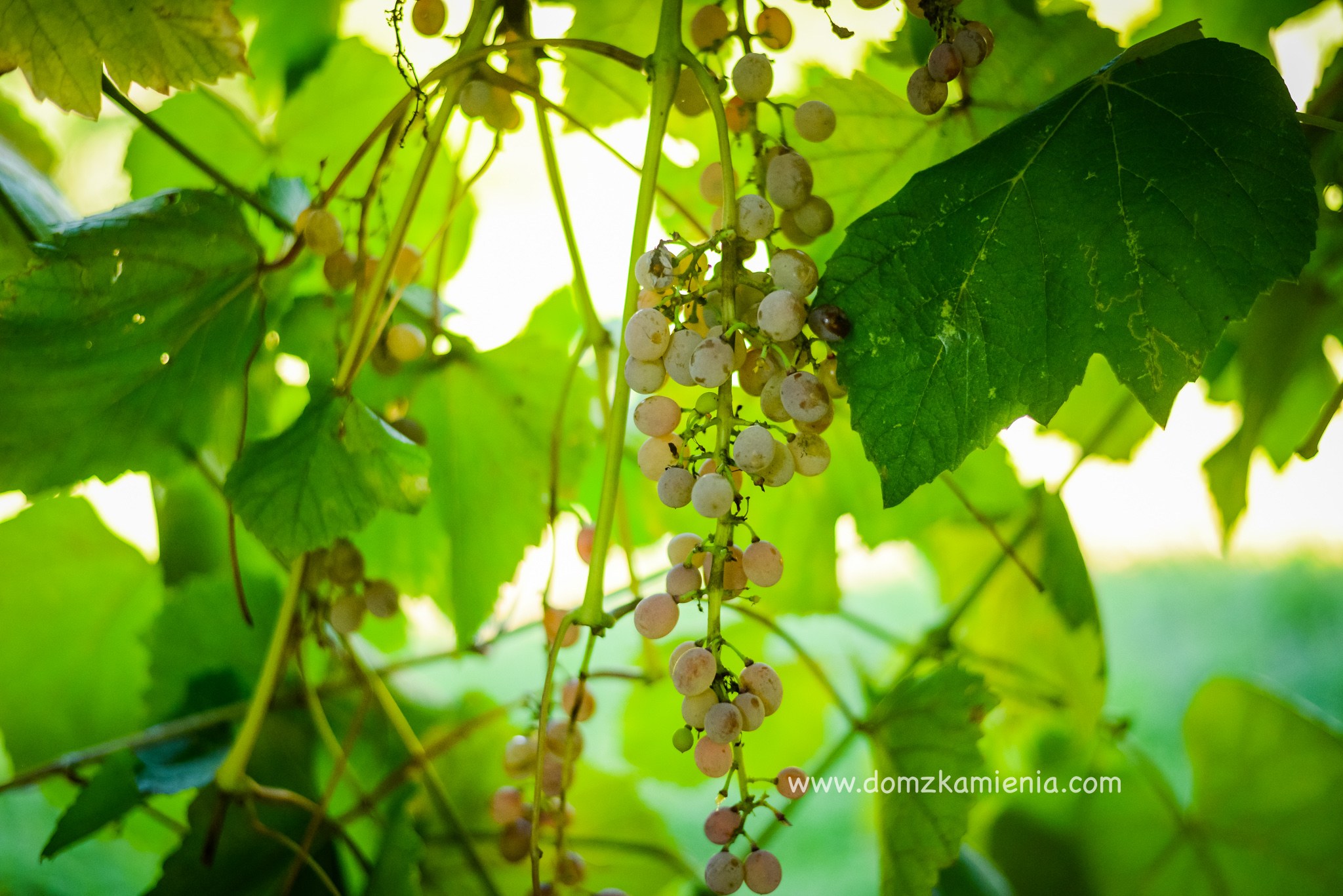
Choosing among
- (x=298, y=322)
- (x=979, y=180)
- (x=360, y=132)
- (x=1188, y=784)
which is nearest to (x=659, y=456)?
(x=979, y=180)

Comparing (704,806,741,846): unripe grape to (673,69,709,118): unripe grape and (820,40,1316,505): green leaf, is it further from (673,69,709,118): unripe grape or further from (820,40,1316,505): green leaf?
(673,69,709,118): unripe grape

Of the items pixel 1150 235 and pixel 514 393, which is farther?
pixel 514 393

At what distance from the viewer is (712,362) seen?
0.80 feet

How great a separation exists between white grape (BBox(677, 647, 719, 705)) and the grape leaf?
297 millimetres

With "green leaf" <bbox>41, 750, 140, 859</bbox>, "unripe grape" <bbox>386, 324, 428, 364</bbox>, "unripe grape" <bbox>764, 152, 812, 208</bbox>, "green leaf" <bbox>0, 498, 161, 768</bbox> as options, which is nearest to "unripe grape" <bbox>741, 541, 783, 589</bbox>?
"unripe grape" <bbox>764, 152, 812, 208</bbox>

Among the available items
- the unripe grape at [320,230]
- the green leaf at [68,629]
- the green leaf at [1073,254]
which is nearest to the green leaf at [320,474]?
the unripe grape at [320,230]

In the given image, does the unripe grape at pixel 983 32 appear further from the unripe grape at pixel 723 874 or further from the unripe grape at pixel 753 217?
the unripe grape at pixel 723 874

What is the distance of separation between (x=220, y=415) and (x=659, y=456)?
10.3 inches

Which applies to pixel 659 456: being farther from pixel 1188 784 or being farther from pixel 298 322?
pixel 1188 784

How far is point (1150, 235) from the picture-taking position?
29 cm

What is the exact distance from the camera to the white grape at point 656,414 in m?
0.28

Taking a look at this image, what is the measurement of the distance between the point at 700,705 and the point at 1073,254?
0.61 ft

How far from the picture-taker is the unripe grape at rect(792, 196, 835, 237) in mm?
311

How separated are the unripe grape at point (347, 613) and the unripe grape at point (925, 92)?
33 cm
